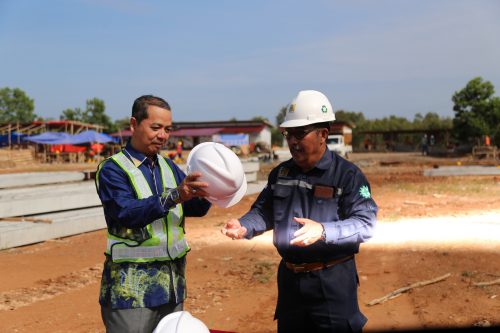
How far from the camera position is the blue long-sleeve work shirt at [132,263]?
250cm

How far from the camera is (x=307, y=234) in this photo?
2396 millimetres

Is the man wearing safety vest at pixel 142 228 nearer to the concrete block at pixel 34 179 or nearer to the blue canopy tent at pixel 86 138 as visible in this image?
the concrete block at pixel 34 179

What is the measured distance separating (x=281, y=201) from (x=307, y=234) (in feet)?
1.58

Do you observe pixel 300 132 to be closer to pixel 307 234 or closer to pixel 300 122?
pixel 300 122

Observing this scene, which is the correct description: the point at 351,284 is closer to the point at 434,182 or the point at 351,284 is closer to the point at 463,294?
the point at 463,294

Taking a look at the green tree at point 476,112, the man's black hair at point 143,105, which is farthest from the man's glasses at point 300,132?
the green tree at point 476,112

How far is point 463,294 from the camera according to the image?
570cm

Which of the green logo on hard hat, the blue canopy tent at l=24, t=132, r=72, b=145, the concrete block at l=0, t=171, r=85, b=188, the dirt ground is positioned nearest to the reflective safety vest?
the green logo on hard hat

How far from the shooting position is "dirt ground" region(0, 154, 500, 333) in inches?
201

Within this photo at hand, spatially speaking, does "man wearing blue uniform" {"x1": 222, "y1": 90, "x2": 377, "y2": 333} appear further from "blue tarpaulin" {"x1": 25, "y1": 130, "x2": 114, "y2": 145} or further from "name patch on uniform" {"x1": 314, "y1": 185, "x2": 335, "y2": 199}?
"blue tarpaulin" {"x1": 25, "y1": 130, "x2": 114, "y2": 145}

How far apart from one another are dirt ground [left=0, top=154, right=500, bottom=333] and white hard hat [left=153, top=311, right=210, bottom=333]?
263 cm

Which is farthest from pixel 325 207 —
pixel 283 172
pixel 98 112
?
pixel 98 112

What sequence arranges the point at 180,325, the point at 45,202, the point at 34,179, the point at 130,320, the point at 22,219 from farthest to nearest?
the point at 34,179 → the point at 45,202 → the point at 22,219 → the point at 130,320 → the point at 180,325

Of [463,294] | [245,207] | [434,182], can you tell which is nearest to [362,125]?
A: [434,182]
